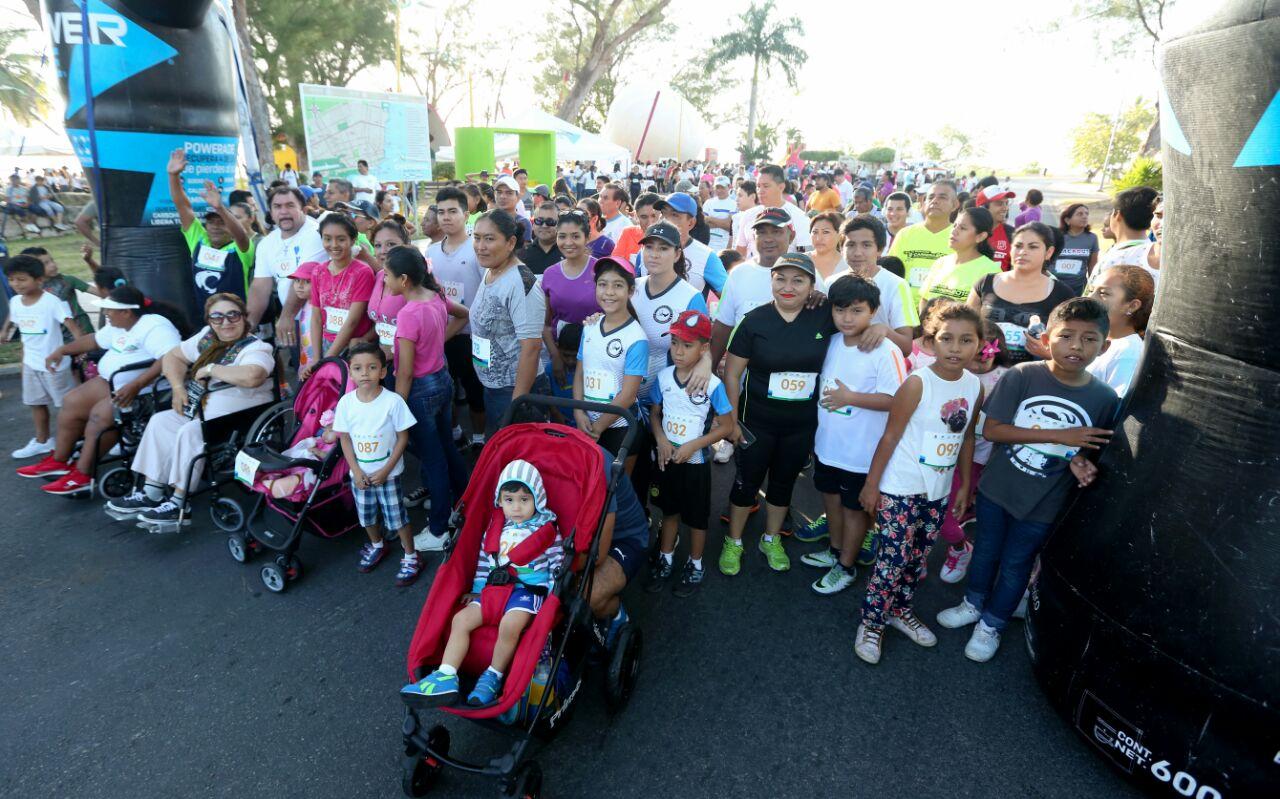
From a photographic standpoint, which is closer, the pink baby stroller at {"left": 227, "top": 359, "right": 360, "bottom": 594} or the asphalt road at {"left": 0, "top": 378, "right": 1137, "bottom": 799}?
the asphalt road at {"left": 0, "top": 378, "right": 1137, "bottom": 799}

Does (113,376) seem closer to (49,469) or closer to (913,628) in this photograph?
(49,469)

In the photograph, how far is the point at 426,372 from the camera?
148 inches

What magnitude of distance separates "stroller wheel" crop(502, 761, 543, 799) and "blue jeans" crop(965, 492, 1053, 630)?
2.22 metres

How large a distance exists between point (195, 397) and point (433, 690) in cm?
300

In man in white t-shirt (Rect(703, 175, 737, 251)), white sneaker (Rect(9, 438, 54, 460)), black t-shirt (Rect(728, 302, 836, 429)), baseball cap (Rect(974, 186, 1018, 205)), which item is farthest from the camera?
man in white t-shirt (Rect(703, 175, 737, 251))

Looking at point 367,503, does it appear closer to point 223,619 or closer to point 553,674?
point 223,619

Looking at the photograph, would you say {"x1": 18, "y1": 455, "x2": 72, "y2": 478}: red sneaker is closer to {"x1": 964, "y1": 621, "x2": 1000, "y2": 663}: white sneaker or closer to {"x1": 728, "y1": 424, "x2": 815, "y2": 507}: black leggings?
{"x1": 728, "y1": 424, "x2": 815, "y2": 507}: black leggings

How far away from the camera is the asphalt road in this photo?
245cm

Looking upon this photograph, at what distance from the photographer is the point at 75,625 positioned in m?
3.26

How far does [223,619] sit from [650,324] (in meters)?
2.77

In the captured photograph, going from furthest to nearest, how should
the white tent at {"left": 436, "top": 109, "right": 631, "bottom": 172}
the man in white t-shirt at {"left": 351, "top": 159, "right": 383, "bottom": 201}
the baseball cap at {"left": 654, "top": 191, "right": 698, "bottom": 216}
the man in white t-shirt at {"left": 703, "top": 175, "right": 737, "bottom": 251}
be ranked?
the white tent at {"left": 436, "top": 109, "right": 631, "bottom": 172} < the man in white t-shirt at {"left": 351, "top": 159, "right": 383, "bottom": 201} < the man in white t-shirt at {"left": 703, "top": 175, "right": 737, "bottom": 251} < the baseball cap at {"left": 654, "top": 191, "right": 698, "bottom": 216}

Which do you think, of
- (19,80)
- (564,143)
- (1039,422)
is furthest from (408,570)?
(19,80)

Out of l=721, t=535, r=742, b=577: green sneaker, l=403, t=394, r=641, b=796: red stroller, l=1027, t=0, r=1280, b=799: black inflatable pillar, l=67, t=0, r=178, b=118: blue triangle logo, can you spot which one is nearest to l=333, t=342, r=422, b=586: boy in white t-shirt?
l=403, t=394, r=641, b=796: red stroller

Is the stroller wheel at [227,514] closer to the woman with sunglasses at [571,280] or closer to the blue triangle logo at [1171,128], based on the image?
the woman with sunglasses at [571,280]
